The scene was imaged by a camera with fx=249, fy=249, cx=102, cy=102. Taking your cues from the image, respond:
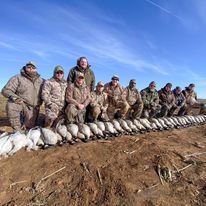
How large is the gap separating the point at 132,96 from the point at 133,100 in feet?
0.56

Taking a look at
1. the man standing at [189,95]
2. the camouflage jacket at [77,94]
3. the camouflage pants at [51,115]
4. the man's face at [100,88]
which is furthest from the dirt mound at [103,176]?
the man standing at [189,95]

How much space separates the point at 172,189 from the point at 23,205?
242 centimetres

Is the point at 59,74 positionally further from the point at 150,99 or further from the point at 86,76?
the point at 150,99

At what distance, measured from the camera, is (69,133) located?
6379 millimetres

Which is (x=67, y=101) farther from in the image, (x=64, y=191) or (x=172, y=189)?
(x=172, y=189)

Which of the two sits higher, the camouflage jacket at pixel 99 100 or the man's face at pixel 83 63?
the man's face at pixel 83 63

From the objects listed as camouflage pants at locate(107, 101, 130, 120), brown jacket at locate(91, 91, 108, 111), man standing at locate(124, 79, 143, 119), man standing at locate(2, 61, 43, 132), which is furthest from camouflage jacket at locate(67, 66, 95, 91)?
man standing at locate(124, 79, 143, 119)

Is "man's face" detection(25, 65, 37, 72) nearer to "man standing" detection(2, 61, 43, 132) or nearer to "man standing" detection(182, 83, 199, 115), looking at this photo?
"man standing" detection(2, 61, 43, 132)

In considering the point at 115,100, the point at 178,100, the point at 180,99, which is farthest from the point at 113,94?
the point at 180,99

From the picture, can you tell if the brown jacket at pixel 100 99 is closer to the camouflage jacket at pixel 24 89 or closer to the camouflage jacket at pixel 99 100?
the camouflage jacket at pixel 99 100

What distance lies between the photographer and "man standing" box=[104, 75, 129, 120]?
9.56 metres

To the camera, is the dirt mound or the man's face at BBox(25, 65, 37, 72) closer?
the dirt mound

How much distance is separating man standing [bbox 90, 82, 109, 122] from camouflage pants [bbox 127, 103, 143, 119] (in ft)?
5.03

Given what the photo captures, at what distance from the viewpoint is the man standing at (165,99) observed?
11905mm
